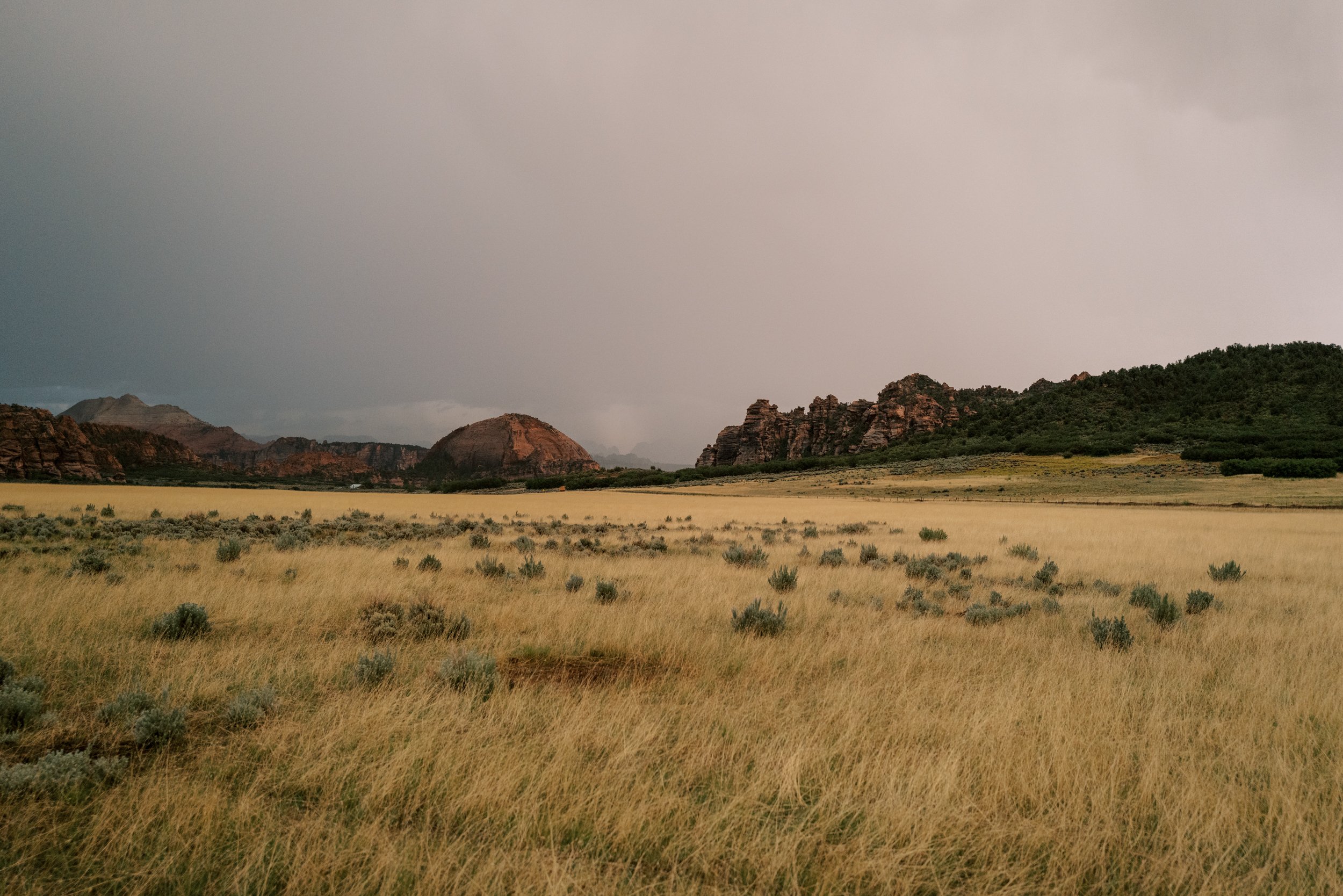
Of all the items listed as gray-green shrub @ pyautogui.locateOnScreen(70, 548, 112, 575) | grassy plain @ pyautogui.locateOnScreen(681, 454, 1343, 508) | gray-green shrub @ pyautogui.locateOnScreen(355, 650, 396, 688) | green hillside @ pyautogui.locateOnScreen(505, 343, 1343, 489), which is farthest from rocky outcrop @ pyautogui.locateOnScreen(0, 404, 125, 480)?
gray-green shrub @ pyautogui.locateOnScreen(355, 650, 396, 688)

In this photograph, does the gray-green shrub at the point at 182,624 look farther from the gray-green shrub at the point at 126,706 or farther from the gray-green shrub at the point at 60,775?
the gray-green shrub at the point at 60,775

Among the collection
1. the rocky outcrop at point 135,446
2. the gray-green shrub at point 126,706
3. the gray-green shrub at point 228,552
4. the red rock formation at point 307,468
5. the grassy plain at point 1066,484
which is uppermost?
the rocky outcrop at point 135,446

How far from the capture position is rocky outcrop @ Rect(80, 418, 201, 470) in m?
A: 120

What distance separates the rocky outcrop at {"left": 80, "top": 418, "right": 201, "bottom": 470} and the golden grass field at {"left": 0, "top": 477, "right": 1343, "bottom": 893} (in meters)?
149

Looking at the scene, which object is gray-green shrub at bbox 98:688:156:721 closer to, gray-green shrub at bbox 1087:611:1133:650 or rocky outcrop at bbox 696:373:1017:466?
gray-green shrub at bbox 1087:611:1133:650

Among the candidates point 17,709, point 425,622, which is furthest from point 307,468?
point 17,709

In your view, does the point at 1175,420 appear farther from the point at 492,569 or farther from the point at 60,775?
the point at 60,775

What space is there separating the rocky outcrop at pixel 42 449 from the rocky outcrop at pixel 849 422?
126873mm

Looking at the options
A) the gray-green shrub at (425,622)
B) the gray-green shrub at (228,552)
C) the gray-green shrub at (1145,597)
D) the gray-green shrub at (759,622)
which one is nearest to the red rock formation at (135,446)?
the gray-green shrub at (228,552)

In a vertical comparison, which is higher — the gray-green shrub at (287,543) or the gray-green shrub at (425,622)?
the gray-green shrub at (287,543)

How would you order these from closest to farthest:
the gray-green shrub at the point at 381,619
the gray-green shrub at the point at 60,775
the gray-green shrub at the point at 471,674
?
1. the gray-green shrub at the point at 60,775
2. the gray-green shrub at the point at 471,674
3. the gray-green shrub at the point at 381,619

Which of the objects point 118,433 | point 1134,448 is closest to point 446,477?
point 118,433

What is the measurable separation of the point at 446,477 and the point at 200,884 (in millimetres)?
204364

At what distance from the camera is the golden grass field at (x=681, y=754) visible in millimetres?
2818
